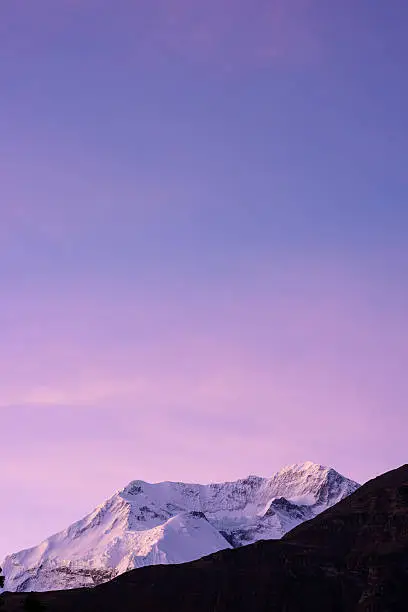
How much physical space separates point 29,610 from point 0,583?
589cm

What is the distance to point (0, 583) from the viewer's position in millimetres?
114312

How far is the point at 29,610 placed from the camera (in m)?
117
